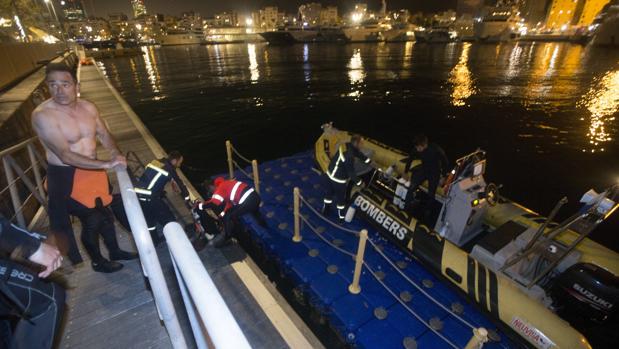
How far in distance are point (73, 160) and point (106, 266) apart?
4.92ft

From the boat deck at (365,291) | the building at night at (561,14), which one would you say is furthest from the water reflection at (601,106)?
the building at night at (561,14)

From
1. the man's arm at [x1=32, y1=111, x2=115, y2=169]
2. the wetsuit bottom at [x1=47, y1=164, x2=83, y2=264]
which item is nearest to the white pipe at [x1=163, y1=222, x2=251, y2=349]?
the man's arm at [x1=32, y1=111, x2=115, y2=169]

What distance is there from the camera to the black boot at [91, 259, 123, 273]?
11.8 feet

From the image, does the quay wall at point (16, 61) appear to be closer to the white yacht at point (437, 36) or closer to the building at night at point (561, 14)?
the white yacht at point (437, 36)

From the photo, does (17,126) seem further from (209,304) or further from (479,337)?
(479,337)

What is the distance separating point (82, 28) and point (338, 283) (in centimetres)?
17157

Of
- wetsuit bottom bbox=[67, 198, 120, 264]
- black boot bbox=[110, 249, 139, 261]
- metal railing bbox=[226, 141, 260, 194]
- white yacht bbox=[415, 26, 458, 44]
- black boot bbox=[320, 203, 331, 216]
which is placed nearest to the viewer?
wetsuit bottom bbox=[67, 198, 120, 264]

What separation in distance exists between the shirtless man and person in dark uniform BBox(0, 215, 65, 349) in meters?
1.09

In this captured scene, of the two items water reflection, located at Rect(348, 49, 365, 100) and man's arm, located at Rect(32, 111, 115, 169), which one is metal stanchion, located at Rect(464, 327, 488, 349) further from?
water reflection, located at Rect(348, 49, 365, 100)

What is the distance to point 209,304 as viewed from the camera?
3.69 ft

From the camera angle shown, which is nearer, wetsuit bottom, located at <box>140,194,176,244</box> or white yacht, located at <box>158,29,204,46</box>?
wetsuit bottom, located at <box>140,194,176,244</box>

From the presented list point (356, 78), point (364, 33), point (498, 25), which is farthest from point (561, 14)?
point (356, 78)

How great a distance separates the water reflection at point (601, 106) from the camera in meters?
15.8

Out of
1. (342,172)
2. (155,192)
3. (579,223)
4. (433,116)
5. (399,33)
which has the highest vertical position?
(399,33)
